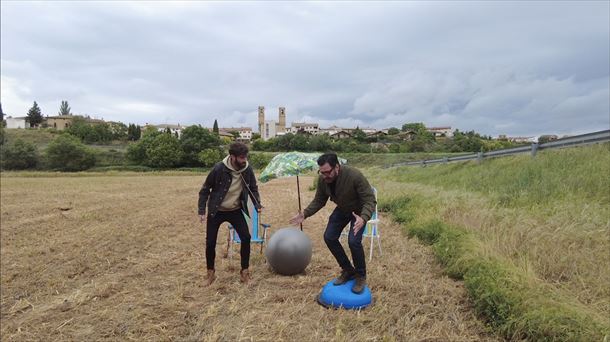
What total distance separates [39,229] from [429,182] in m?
13.7

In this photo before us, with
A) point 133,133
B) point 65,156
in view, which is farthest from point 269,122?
point 65,156

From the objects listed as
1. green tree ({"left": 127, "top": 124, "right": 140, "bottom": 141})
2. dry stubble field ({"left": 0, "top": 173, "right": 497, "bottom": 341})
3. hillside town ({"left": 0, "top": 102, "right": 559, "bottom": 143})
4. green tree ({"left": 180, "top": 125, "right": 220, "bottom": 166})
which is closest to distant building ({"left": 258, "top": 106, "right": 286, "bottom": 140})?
hillside town ({"left": 0, "top": 102, "right": 559, "bottom": 143})

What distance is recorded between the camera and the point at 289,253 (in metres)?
6.11

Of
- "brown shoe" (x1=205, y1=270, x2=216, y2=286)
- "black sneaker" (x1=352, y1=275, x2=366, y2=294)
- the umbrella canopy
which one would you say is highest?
the umbrella canopy

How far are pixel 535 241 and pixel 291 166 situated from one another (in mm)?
4092

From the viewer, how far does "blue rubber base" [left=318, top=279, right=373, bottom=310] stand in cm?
494

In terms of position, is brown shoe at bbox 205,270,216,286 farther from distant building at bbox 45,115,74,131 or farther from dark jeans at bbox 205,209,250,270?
distant building at bbox 45,115,74,131

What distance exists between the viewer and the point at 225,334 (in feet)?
14.2

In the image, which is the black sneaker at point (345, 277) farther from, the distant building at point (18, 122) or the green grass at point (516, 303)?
the distant building at point (18, 122)

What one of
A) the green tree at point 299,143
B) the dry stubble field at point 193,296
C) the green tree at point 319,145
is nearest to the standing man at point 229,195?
the dry stubble field at point 193,296

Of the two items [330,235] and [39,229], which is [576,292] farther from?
[39,229]

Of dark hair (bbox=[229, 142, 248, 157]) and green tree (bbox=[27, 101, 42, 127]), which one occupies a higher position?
green tree (bbox=[27, 101, 42, 127])

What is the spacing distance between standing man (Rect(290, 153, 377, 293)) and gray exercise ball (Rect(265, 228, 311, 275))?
2.54ft

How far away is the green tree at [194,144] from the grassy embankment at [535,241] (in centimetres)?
5472
